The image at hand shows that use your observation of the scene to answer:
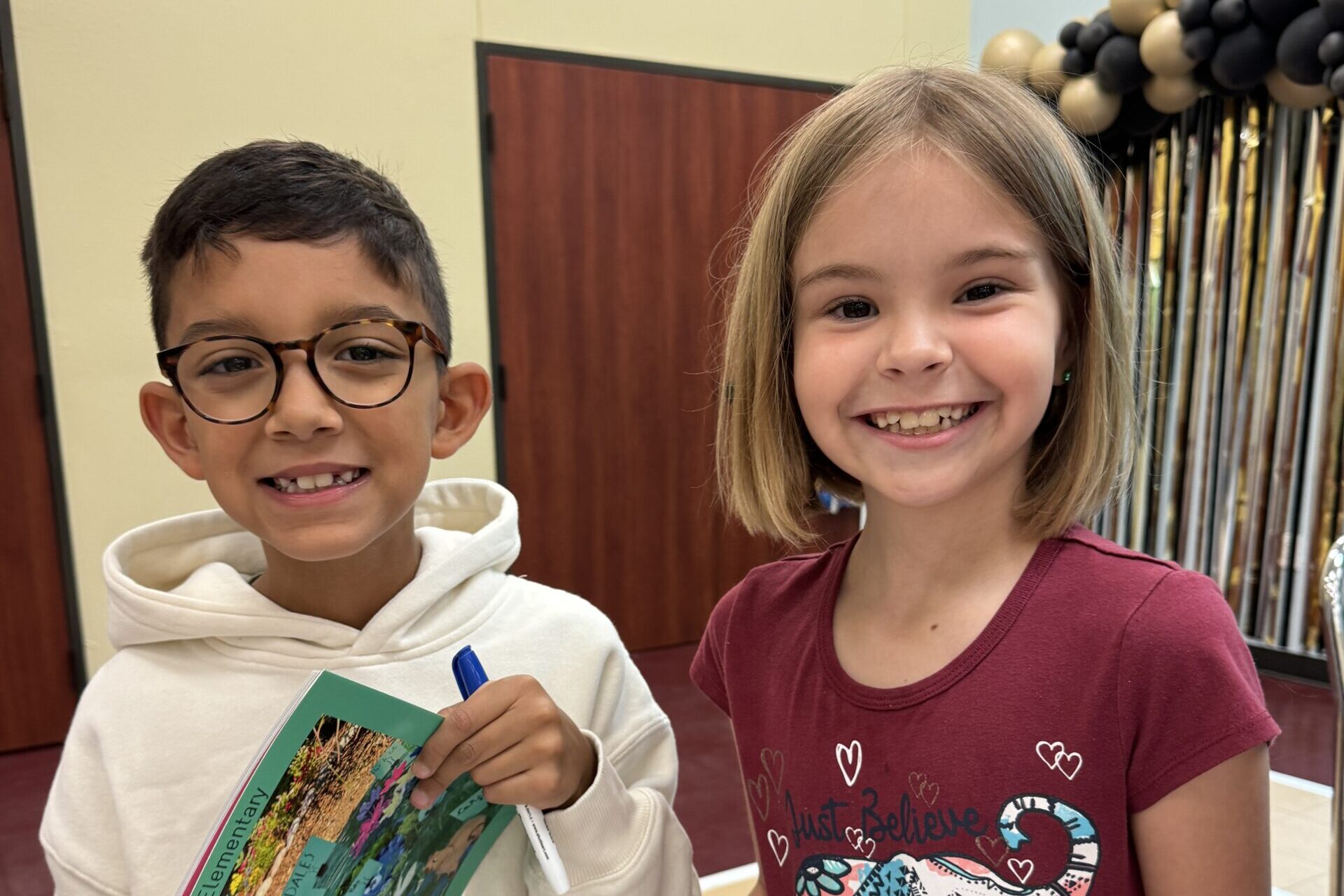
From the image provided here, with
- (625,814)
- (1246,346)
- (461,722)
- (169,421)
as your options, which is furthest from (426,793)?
(1246,346)

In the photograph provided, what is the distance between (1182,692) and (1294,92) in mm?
2911

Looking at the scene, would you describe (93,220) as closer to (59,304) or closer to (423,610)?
(59,304)

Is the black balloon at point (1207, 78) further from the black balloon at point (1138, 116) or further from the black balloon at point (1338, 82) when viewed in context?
the black balloon at point (1338, 82)

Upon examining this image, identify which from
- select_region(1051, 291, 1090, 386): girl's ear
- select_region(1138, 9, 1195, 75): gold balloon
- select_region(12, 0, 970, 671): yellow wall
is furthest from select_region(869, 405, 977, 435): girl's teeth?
select_region(1138, 9, 1195, 75): gold balloon

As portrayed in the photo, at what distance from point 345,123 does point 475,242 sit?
565 mm

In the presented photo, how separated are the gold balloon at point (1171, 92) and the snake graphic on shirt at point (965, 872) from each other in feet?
9.76

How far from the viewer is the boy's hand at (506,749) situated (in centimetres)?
76

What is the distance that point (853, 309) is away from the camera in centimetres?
87

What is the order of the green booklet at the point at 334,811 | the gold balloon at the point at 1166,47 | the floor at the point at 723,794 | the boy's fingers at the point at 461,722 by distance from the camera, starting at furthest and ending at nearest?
the gold balloon at the point at 1166,47 < the floor at the point at 723,794 < the boy's fingers at the point at 461,722 < the green booklet at the point at 334,811

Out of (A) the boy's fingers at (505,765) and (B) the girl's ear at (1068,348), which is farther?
(B) the girl's ear at (1068,348)

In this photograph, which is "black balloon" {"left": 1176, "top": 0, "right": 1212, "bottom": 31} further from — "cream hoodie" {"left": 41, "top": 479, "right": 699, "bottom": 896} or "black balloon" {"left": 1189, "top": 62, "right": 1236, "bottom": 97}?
"cream hoodie" {"left": 41, "top": 479, "right": 699, "bottom": 896}

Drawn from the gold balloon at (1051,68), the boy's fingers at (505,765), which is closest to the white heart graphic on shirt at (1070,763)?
the boy's fingers at (505,765)

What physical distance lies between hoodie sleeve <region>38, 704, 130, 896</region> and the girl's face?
741 millimetres

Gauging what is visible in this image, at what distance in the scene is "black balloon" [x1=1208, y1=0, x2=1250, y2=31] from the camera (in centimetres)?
276
